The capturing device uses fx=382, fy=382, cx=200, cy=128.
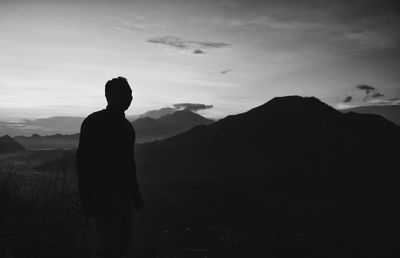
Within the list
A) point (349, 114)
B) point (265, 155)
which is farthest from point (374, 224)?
point (349, 114)

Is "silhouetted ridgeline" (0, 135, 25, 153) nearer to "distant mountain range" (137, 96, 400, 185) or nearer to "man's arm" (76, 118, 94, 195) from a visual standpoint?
"distant mountain range" (137, 96, 400, 185)

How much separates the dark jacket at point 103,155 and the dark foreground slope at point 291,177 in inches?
375

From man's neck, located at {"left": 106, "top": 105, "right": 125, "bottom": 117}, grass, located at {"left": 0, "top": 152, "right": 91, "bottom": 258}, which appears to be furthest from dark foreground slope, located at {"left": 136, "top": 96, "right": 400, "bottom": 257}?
man's neck, located at {"left": 106, "top": 105, "right": 125, "bottom": 117}

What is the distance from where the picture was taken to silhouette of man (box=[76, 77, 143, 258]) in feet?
12.5

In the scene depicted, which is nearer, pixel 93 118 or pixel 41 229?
pixel 93 118

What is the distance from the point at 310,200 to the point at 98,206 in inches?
1102

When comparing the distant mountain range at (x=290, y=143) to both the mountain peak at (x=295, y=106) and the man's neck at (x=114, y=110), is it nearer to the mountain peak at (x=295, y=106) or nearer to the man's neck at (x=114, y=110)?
the mountain peak at (x=295, y=106)

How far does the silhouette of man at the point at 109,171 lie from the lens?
3797 millimetres

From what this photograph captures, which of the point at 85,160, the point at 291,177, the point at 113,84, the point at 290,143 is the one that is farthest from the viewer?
the point at 290,143

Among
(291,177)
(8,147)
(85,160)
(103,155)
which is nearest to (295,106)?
(291,177)

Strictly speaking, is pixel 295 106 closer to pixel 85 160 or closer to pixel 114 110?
pixel 114 110

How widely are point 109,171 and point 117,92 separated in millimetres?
825

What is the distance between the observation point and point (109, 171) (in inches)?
152

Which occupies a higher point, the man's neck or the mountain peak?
the mountain peak
